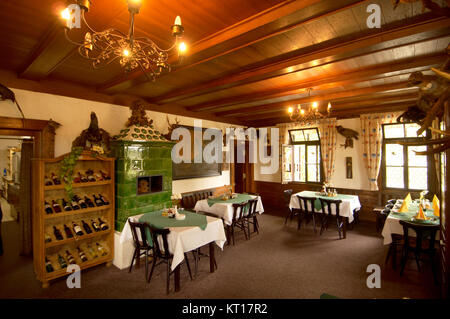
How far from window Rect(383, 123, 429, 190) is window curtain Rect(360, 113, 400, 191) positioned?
8.9 inches

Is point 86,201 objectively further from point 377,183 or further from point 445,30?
point 377,183

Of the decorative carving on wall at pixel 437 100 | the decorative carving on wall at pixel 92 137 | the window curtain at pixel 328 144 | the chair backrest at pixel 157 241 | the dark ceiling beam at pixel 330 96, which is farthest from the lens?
the window curtain at pixel 328 144

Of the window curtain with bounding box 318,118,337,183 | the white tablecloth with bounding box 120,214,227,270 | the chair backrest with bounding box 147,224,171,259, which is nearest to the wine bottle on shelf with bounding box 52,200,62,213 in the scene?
the white tablecloth with bounding box 120,214,227,270

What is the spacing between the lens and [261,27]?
6.70 feet

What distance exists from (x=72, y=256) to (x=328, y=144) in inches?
256

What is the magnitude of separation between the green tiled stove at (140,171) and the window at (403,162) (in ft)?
17.5

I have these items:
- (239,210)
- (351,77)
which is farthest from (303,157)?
(351,77)

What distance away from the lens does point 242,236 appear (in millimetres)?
5082

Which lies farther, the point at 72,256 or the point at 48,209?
the point at 72,256

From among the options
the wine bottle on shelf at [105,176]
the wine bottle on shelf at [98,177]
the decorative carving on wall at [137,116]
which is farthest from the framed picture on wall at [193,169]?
the wine bottle on shelf at [98,177]

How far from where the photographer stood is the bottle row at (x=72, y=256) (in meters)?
3.28

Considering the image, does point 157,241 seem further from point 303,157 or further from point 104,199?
point 303,157

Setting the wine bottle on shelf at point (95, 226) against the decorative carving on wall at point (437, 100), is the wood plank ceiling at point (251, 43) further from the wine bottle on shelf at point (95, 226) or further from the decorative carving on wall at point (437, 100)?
the wine bottle on shelf at point (95, 226)

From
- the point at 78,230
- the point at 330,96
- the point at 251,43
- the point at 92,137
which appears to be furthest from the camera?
the point at 330,96
